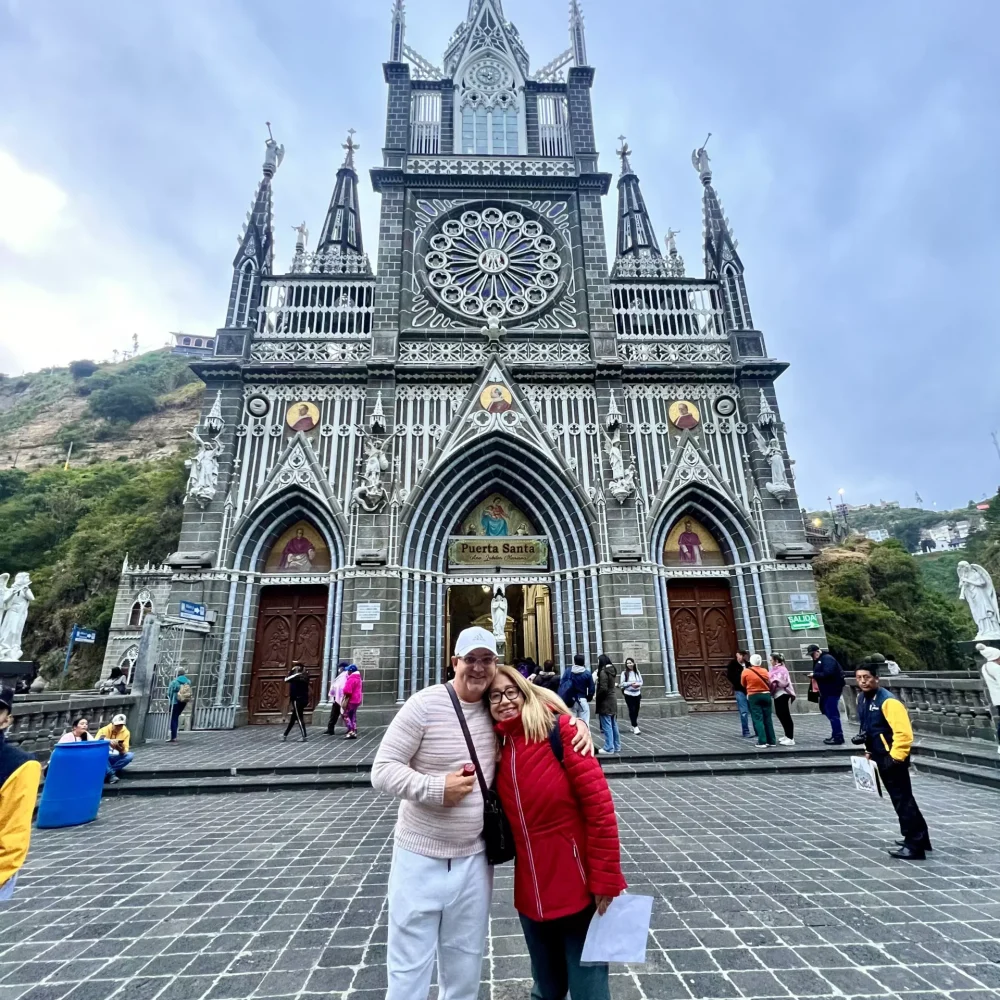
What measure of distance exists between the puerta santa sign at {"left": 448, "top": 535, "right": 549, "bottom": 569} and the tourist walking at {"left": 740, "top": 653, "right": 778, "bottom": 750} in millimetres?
7168

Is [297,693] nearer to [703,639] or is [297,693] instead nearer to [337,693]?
[337,693]

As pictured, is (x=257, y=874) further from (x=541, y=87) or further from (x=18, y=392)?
(x=18, y=392)

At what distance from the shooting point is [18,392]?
8806 cm

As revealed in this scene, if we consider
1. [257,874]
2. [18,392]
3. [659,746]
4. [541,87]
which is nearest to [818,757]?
[659,746]

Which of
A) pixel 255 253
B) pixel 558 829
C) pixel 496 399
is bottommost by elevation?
pixel 558 829

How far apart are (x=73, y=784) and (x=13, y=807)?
501 centimetres

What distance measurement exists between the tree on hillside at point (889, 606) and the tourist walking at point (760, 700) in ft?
64.0

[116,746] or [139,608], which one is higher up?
[139,608]

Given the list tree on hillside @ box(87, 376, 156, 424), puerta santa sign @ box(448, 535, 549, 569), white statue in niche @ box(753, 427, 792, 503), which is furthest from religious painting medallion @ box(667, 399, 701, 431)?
tree on hillside @ box(87, 376, 156, 424)

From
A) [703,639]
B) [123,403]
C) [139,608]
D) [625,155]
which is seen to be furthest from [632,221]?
[123,403]

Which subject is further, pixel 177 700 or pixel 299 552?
pixel 299 552

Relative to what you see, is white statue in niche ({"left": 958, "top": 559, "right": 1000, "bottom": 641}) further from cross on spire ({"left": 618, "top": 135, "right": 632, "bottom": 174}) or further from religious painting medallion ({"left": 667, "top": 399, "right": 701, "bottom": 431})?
cross on spire ({"left": 618, "top": 135, "right": 632, "bottom": 174})

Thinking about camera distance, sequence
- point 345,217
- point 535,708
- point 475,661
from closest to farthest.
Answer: point 535,708 < point 475,661 < point 345,217

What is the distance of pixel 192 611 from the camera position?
12336mm
